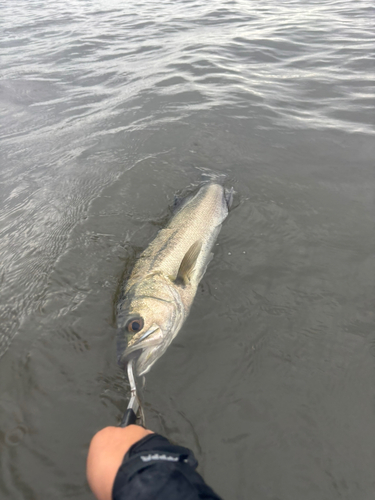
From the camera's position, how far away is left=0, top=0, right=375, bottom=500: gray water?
239cm

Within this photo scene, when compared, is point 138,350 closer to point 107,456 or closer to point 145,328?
point 145,328

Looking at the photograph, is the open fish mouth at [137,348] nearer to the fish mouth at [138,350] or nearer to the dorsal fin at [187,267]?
the fish mouth at [138,350]

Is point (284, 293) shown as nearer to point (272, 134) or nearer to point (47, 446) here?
point (47, 446)

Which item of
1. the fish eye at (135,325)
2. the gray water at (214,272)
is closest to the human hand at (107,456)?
the gray water at (214,272)

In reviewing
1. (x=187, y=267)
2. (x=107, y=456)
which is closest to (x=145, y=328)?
(x=187, y=267)

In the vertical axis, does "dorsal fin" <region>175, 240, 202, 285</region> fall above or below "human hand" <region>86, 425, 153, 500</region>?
below

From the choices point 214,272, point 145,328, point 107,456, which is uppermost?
point 107,456

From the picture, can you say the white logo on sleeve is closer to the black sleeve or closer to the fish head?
the black sleeve

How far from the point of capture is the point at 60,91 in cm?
905

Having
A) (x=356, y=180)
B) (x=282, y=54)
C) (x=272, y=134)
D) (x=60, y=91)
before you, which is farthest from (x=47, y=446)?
(x=282, y=54)

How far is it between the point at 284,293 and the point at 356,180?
2688 mm

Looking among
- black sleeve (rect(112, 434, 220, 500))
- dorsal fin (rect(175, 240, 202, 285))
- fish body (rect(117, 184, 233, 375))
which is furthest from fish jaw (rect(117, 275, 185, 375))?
black sleeve (rect(112, 434, 220, 500))

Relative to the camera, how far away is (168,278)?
3512 millimetres

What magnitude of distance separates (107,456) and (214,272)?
8.10ft
